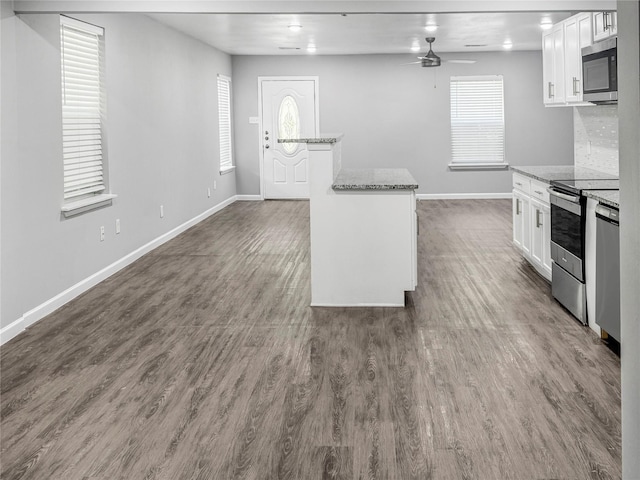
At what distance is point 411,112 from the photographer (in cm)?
1141

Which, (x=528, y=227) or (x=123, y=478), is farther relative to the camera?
(x=528, y=227)

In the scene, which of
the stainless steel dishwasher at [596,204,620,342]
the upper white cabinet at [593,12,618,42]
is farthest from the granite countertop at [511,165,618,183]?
the stainless steel dishwasher at [596,204,620,342]

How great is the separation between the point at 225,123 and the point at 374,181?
21.6ft

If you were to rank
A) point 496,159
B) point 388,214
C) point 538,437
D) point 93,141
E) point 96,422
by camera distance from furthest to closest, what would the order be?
1. point 496,159
2. point 93,141
3. point 388,214
4. point 96,422
5. point 538,437

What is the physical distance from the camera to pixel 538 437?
2.71 meters

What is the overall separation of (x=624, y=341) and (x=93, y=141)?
544 cm

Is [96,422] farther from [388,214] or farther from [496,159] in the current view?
[496,159]

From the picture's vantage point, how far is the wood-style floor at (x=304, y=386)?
2555mm

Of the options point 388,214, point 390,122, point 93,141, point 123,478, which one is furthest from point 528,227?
point 390,122

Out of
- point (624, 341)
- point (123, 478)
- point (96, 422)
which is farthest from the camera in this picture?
point (96, 422)

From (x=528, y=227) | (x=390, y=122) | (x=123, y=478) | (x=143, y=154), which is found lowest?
(x=123, y=478)

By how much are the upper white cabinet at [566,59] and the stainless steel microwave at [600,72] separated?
288mm

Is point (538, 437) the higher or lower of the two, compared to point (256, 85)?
lower

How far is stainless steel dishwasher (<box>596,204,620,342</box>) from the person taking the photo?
3.65 metres
